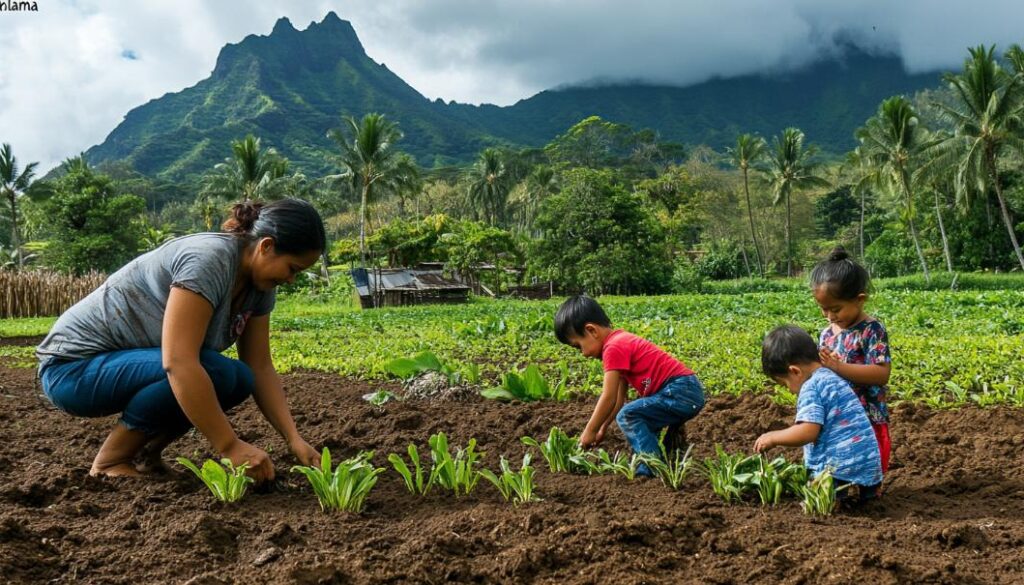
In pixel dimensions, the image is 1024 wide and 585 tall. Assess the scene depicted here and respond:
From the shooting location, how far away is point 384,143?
3538 cm

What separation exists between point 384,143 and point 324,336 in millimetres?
24825

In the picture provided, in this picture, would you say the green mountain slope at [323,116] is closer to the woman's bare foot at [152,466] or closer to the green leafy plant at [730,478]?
the woman's bare foot at [152,466]

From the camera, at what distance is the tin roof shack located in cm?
3064

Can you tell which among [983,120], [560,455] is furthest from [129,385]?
[983,120]

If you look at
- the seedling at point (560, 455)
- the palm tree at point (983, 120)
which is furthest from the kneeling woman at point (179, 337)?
the palm tree at point (983, 120)

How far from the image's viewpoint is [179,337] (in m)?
2.64

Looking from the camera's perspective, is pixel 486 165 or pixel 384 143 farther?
pixel 486 165

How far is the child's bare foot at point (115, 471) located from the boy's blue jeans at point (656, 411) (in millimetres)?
2113

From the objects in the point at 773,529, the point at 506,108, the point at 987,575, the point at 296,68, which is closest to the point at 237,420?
the point at 773,529

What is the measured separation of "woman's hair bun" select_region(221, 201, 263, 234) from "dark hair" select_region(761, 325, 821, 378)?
2.11 m

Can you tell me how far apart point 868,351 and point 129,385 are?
10.1ft

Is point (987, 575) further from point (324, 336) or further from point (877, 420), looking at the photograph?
point (324, 336)

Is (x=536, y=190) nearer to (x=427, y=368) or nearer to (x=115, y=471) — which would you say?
(x=427, y=368)

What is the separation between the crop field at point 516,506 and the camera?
7.03 feet
